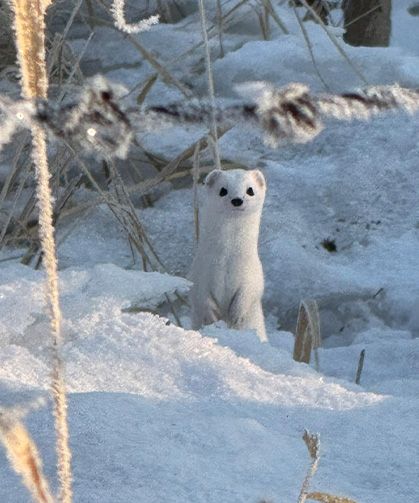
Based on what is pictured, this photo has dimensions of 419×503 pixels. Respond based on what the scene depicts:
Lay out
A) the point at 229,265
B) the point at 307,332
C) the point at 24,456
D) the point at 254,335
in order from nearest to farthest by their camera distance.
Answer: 1. the point at 24,456
2. the point at 254,335
3. the point at 307,332
4. the point at 229,265

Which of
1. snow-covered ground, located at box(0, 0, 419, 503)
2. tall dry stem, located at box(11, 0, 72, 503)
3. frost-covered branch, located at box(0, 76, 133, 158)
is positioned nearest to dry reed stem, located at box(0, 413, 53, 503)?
tall dry stem, located at box(11, 0, 72, 503)

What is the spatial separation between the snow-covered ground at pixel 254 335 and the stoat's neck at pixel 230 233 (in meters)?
0.27

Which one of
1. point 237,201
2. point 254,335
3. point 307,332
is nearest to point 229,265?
point 237,201

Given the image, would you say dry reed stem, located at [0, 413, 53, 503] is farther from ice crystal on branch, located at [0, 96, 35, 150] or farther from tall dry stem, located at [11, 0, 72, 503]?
ice crystal on branch, located at [0, 96, 35, 150]

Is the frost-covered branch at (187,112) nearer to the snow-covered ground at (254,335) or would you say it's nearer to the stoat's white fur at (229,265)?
the snow-covered ground at (254,335)

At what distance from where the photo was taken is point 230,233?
2.97m

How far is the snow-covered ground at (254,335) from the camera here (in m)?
0.97

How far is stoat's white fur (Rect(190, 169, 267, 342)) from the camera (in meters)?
2.95

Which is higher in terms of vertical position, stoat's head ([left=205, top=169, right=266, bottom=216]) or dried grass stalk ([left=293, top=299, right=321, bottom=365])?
stoat's head ([left=205, top=169, right=266, bottom=216])

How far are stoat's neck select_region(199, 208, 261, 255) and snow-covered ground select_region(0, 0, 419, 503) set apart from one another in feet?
0.88

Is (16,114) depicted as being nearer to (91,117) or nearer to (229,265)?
(91,117)

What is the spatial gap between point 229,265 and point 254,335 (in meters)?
1.11

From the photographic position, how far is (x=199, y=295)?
302cm

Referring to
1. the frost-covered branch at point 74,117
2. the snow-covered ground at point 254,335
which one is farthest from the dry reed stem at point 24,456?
the snow-covered ground at point 254,335
